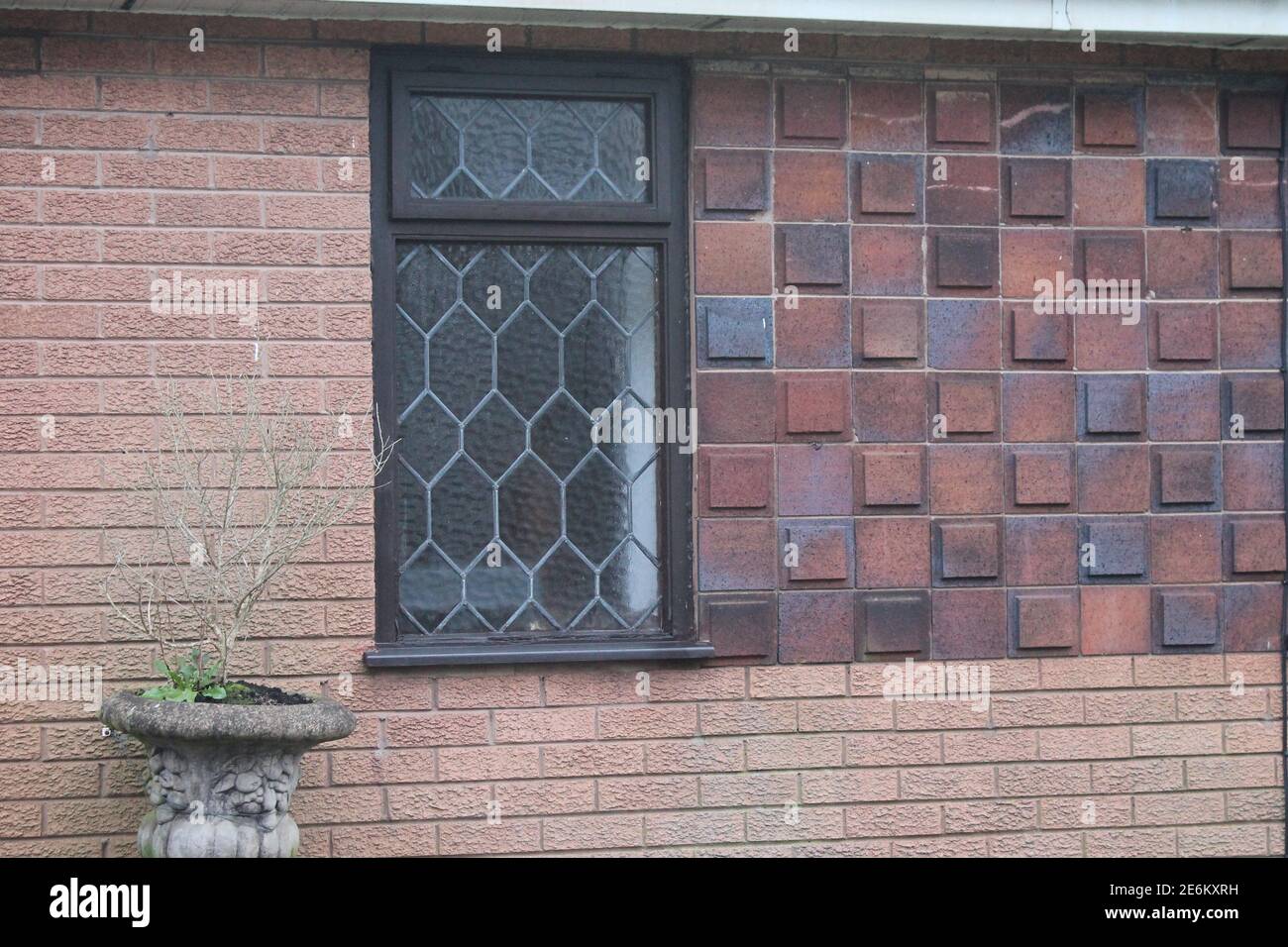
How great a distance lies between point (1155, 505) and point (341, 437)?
297 centimetres

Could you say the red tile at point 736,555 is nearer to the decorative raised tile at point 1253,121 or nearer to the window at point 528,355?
the window at point 528,355

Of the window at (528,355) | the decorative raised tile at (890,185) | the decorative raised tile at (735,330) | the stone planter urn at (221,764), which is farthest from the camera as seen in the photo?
the decorative raised tile at (890,185)

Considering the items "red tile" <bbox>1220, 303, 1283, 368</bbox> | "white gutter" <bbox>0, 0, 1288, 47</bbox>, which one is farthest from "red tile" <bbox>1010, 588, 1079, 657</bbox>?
"white gutter" <bbox>0, 0, 1288, 47</bbox>

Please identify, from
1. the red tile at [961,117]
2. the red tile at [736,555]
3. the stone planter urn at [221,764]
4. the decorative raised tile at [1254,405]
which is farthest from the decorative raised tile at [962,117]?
the stone planter urn at [221,764]

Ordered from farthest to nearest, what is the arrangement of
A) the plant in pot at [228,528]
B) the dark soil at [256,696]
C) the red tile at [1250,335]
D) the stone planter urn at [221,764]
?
the red tile at [1250,335] → the plant in pot at [228,528] → the dark soil at [256,696] → the stone planter urn at [221,764]

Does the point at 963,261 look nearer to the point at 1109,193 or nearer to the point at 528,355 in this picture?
the point at 1109,193

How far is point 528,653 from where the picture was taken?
5742mm

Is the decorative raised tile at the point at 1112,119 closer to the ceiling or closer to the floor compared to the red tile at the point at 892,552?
closer to the ceiling

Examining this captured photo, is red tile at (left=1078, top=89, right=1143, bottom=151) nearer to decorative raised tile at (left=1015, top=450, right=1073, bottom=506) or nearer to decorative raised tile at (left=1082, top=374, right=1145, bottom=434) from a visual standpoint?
decorative raised tile at (left=1082, top=374, right=1145, bottom=434)

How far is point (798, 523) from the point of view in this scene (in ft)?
19.5

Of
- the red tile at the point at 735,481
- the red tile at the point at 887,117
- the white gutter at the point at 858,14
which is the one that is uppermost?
the white gutter at the point at 858,14

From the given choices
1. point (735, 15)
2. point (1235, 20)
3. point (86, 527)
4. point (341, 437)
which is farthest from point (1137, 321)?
point (86, 527)

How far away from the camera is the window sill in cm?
567

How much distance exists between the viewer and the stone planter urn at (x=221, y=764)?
4.80 m
